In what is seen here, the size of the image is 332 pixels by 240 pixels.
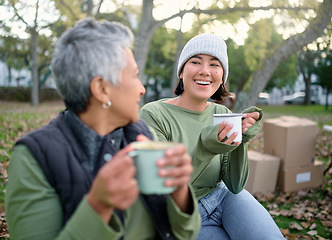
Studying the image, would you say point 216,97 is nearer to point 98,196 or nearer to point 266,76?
point 98,196

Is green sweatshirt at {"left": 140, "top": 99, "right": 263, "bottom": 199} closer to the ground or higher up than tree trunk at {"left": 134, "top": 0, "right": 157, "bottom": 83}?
closer to the ground

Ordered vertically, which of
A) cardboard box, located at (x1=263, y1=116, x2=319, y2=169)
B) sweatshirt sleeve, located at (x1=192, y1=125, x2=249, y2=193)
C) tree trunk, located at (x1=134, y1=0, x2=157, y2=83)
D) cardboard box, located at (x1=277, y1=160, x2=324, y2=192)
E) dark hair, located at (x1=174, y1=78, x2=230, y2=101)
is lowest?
cardboard box, located at (x1=277, y1=160, x2=324, y2=192)

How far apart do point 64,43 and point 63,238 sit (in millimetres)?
745

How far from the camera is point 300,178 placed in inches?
206

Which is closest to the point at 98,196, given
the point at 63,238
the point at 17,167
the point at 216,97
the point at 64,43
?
the point at 63,238

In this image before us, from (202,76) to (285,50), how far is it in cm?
637

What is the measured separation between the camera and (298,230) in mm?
3930

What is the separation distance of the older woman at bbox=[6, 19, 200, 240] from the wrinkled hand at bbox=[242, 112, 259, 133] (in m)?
0.89

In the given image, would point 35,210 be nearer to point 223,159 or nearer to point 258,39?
point 223,159

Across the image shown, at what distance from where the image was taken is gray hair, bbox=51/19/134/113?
1.23 m

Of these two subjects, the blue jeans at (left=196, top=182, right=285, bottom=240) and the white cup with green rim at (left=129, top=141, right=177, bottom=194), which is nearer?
the white cup with green rim at (left=129, top=141, right=177, bottom=194)

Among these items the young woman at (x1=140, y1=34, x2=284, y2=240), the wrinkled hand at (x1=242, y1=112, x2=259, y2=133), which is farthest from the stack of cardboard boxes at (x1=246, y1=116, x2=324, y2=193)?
the wrinkled hand at (x1=242, y1=112, x2=259, y2=133)

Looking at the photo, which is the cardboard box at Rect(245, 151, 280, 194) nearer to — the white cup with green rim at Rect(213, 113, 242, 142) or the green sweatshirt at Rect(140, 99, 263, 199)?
the green sweatshirt at Rect(140, 99, 263, 199)

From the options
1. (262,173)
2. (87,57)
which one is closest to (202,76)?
(87,57)
